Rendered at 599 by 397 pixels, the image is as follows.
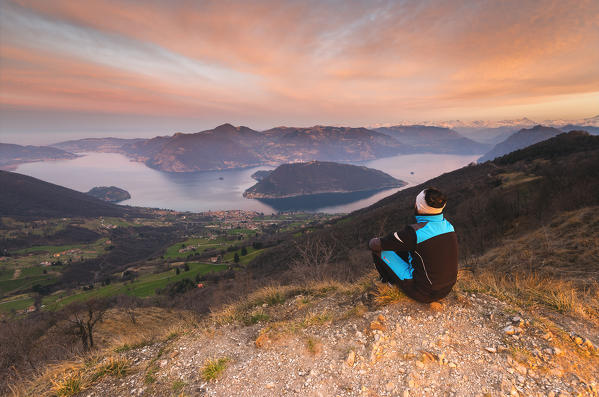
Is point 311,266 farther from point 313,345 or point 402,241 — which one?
point 402,241

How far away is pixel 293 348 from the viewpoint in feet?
14.6

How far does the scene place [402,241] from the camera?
407 cm

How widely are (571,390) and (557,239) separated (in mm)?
12597

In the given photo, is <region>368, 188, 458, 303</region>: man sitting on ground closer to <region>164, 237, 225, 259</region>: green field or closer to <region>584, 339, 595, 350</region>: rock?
<region>584, 339, 595, 350</region>: rock

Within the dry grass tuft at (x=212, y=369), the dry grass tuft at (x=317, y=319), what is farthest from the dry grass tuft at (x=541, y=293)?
the dry grass tuft at (x=212, y=369)

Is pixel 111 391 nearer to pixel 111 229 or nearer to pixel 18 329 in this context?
pixel 18 329

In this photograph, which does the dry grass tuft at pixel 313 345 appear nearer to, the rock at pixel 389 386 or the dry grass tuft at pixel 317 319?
the dry grass tuft at pixel 317 319

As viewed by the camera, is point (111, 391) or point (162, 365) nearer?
point (111, 391)

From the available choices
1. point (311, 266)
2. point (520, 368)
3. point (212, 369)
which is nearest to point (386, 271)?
point (520, 368)

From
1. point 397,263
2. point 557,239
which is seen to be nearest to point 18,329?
point 397,263

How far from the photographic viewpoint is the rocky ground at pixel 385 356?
3301 mm

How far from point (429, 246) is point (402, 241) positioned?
415 mm

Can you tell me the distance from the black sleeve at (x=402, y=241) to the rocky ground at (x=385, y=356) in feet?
5.02

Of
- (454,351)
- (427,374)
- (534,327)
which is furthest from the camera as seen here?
(534,327)
